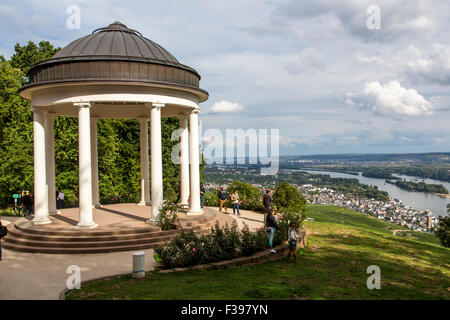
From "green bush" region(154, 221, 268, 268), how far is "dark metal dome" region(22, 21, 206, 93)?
762 cm

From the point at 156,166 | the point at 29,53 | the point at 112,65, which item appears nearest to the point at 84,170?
the point at 156,166

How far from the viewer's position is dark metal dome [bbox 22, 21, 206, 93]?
14406 mm

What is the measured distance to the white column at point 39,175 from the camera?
16.2 metres

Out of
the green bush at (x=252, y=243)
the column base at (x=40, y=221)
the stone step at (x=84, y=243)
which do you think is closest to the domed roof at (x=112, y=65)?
the column base at (x=40, y=221)

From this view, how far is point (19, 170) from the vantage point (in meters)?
28.2

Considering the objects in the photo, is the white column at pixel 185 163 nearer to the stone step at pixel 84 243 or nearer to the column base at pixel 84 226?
the stone step at pixel 84 243

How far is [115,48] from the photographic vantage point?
51.9 feet

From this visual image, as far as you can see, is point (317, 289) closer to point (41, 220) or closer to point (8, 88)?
point (41, 220)

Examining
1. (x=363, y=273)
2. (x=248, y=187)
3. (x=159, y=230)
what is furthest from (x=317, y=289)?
(x=248, y=187)

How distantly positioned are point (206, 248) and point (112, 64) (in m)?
9.20

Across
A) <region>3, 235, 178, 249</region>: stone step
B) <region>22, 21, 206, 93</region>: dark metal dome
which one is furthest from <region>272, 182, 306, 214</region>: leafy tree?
<region>3, 235, 178, 249</region>: stone step

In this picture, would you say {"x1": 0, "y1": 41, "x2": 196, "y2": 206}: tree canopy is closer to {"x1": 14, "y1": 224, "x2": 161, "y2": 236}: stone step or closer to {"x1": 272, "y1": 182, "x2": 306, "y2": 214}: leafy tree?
{"x1": 272, "y1": 182, "x2": 306, "y2": 214}: leafy tree
